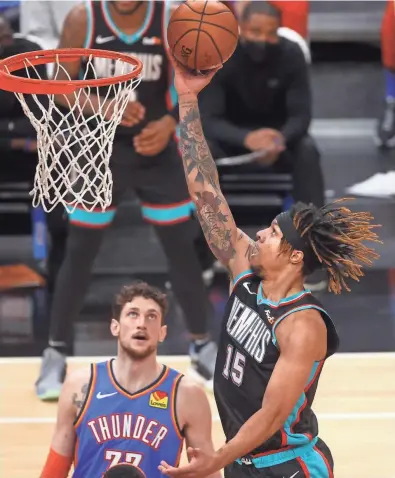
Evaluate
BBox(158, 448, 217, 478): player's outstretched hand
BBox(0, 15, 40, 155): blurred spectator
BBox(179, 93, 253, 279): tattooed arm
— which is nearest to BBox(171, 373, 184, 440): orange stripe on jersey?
BBox(179, 93, 253, 279): tattooed arm

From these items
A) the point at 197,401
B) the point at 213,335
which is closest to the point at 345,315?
the point at 213,335

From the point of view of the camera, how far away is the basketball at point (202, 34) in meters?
3.45

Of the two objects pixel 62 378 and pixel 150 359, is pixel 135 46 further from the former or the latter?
pixel 150 359

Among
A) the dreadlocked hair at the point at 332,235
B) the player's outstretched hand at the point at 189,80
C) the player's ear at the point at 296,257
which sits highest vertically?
the player's outstretched hand at the point at 189,80

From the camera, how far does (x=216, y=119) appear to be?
6426mm

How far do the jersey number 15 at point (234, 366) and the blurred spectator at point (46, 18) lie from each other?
389cm

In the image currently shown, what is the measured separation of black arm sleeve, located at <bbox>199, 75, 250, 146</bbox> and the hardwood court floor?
1.67 m

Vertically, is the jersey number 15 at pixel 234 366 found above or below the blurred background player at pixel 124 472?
above

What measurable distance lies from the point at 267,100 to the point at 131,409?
3511mm

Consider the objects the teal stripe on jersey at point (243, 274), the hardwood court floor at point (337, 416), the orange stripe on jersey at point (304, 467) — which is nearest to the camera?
the orange stripe on jersey at point (304, 467)

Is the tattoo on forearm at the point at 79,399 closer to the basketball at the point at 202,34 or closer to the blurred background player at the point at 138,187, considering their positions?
the basketball at the point at 202,34

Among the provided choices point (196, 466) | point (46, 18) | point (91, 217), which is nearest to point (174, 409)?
point (196, 466)

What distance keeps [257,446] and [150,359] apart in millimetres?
675

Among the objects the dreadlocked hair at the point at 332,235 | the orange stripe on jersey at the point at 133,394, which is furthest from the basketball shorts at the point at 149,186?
the dreadlocked hair at the point at 332,235
